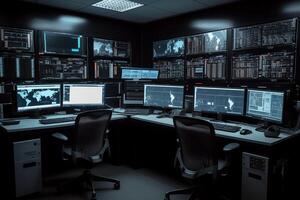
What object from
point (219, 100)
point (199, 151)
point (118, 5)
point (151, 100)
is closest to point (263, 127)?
point (219, 100)

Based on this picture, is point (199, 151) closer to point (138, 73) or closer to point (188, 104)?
point (188, 104)

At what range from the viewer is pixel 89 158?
256 centimetres

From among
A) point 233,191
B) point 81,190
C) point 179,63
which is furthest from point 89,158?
point 179,63

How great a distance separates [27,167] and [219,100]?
2236 mm

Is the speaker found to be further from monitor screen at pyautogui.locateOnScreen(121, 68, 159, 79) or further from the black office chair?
the black office chair

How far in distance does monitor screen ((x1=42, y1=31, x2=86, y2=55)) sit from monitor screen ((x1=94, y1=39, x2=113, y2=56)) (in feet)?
0.66

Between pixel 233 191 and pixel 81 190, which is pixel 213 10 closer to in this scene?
pixel 233 191

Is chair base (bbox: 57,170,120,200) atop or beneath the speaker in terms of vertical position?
beneath

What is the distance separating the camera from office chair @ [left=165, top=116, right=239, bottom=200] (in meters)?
2.10

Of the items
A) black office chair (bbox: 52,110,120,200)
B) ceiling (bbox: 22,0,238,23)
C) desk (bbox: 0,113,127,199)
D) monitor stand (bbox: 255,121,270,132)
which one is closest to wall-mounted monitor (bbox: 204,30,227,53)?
ceiling (bbox: 22,0,238,23)

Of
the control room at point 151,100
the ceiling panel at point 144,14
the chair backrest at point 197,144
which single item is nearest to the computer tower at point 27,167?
the control room at point 151,100

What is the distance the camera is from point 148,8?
355 centimetres

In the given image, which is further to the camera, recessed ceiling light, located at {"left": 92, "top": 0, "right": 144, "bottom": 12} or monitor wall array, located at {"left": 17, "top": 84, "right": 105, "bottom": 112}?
recessed ceiling light, located at {"left": 92, "top": 0, "right": 144, "bottom": 12}

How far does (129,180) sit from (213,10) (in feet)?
8.21
